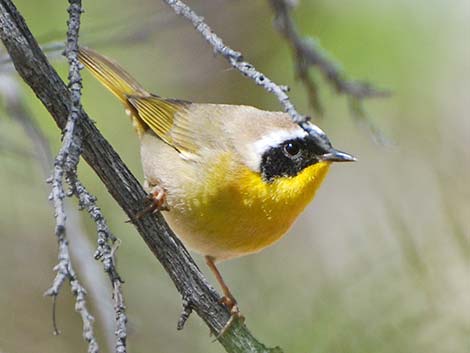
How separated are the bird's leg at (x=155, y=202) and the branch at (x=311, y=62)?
0.83 meters

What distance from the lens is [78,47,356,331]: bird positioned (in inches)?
132

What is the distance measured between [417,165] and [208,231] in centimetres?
306

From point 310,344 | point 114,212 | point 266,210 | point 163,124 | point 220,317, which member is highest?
point 114,212

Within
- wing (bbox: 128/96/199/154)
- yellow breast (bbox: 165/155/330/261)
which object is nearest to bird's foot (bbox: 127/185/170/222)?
yellow breast (bbox: 165/155/330/261)

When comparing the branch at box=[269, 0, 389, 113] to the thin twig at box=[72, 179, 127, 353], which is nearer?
the thin twig at box=[72, 179, 127, 353]

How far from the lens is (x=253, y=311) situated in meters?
4.21

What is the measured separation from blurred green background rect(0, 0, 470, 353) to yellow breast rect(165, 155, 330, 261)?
494mm

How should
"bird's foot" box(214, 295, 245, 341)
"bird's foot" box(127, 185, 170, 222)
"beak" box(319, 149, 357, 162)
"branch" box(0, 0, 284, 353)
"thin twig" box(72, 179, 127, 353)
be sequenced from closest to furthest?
"thin twig" box(72, 179, 127, 353) → "branch" box(0, 0, 284, 353) → "bird's foot" box(127, 185, 170, 222) → "bird's foot" box(214, 295, 245, 341) → "beak" box(319, 149, 357, 162)

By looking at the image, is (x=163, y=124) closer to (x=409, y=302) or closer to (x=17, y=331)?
(x=409, y=302)

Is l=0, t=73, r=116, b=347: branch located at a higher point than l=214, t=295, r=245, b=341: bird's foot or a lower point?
higher

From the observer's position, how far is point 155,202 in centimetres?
300

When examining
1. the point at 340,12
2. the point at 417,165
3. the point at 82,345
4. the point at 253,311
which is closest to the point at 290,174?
the point at 253,311

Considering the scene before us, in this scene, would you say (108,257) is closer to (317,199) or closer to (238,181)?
(238,181)

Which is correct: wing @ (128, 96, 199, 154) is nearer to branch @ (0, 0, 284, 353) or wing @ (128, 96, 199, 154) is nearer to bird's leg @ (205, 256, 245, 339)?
bird's leg @ (205, 256, 245, 339)
